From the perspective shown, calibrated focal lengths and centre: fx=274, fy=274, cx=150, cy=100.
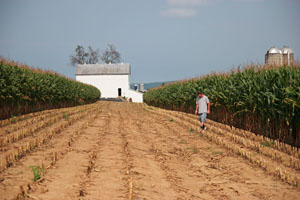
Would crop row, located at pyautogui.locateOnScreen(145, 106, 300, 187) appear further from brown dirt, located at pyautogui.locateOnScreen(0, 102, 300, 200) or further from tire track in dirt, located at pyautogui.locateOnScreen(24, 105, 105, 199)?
tire track in dirt, located at pyautogui.locateOnScreen(24, 105, 105, 199)

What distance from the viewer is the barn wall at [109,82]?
64.0 metres

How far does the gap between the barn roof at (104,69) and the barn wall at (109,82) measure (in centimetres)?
77

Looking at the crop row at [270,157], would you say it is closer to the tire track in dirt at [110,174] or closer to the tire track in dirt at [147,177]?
the tire track in dirt at [147,177]

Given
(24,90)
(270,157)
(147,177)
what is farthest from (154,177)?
(24,90)

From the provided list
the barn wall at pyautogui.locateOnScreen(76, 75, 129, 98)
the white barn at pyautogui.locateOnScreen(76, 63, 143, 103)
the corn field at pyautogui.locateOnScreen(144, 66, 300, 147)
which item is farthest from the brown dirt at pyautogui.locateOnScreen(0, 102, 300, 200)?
the barn wall at pyautogui.locateOnScreen(76, 75, 129, 98)

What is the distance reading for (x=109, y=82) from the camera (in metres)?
64.6

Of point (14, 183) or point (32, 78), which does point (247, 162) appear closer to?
point (14, 183)

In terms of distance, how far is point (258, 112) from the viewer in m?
10.0

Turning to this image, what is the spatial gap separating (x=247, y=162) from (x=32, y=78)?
13.2 m

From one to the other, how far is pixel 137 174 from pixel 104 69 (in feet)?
204

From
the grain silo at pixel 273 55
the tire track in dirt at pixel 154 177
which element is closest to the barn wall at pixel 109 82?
the grain silo at pixel 273 55

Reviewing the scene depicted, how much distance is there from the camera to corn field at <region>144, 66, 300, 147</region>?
7.95m

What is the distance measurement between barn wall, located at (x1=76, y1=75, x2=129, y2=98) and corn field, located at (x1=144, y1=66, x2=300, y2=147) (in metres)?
49.2

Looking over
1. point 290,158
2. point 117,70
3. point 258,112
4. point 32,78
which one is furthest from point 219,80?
point 117,70
